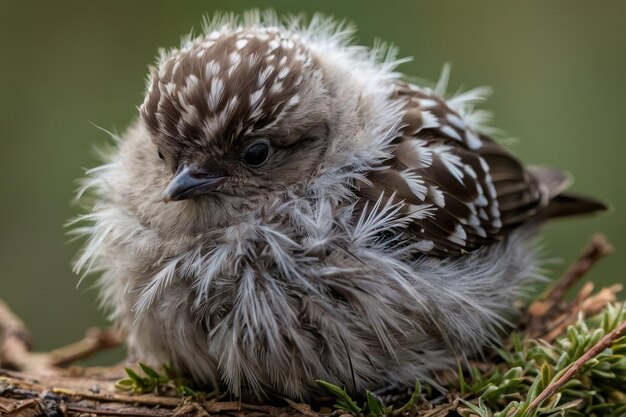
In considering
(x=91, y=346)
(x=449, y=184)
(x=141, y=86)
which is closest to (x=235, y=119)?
(x=449, y=184)

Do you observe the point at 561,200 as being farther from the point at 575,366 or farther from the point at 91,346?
the point at 91,346

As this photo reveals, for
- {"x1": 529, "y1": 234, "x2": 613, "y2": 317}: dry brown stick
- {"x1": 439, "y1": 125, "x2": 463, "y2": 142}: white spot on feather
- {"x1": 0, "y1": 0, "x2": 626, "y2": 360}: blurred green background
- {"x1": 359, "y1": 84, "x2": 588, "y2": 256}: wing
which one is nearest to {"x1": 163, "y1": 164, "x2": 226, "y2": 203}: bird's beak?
{"x1": 359, "y1": 84, "x2": 588, "y2": 256}: wing

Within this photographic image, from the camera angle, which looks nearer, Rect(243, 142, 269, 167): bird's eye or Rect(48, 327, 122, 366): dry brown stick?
Rect(243, 142, 269, 167): bird's eye

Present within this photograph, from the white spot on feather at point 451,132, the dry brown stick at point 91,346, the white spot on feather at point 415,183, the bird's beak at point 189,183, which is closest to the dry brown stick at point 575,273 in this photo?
the white spot on feather at point 451,132

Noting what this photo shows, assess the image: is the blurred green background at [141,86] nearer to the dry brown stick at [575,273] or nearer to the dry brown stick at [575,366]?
the dry brown stick at [575,273]

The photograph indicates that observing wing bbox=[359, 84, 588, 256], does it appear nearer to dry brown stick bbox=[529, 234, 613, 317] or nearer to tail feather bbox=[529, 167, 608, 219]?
tail feather bbox=[529, 167, 608, 219]

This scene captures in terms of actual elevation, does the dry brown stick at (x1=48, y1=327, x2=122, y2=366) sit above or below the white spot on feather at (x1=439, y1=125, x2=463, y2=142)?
below
